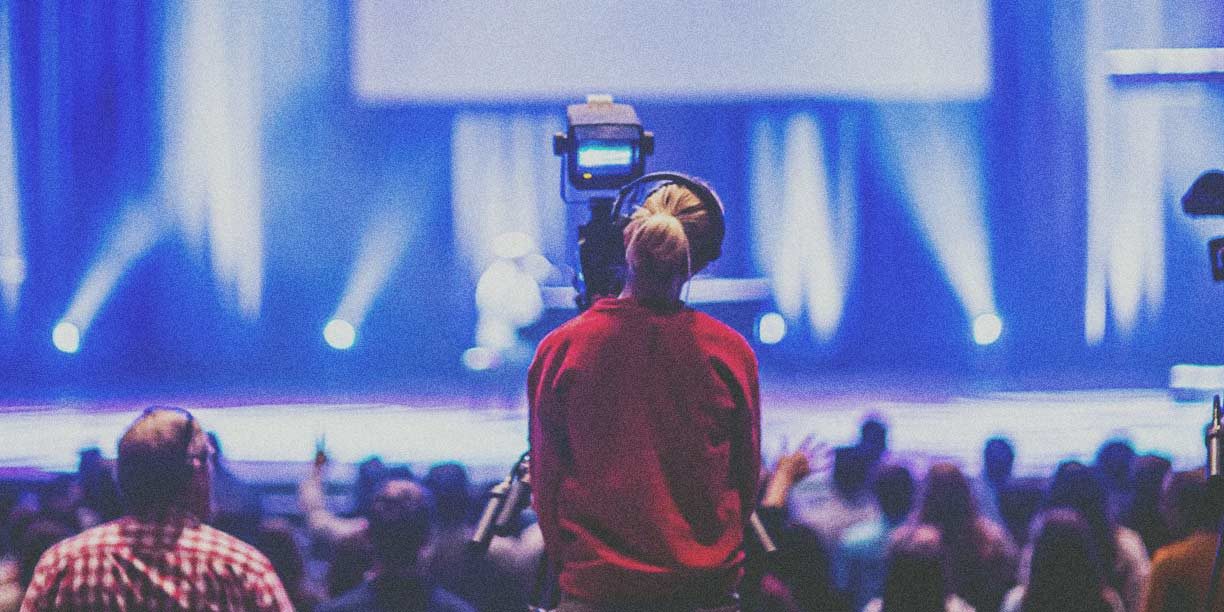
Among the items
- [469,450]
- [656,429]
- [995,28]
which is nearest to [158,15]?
[469,450]

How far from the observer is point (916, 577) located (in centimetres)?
242

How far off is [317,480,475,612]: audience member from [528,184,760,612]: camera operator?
0.66m

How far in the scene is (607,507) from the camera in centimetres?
181

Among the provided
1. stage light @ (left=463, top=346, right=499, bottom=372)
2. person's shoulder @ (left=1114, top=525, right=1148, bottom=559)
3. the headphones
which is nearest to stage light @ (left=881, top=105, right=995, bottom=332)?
stage light @ (left=463, top=346, right=499, bottom=372)

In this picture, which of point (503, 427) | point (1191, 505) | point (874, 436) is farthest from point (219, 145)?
point (1191, 505)

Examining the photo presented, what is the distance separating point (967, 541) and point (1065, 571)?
0.60 m

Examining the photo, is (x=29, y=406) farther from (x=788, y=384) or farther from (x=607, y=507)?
(x=607, y=507)

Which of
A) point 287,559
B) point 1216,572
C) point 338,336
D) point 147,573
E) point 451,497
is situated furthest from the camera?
point 338,336

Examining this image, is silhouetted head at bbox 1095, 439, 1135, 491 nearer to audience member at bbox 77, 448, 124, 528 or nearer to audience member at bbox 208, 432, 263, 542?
audience member at bbox 208, 432, 263, 542

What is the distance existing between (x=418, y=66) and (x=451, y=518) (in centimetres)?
603

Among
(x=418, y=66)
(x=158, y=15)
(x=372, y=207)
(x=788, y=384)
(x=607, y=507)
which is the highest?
(x=158, y=15)

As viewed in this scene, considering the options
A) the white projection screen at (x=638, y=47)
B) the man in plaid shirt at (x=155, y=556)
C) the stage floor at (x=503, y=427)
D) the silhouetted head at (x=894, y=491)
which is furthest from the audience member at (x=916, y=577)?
the white projection screen at (x=638, y=47)

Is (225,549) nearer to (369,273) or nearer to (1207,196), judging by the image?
(1207,196)

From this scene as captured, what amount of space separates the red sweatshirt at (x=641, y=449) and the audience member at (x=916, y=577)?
2.15 feet
